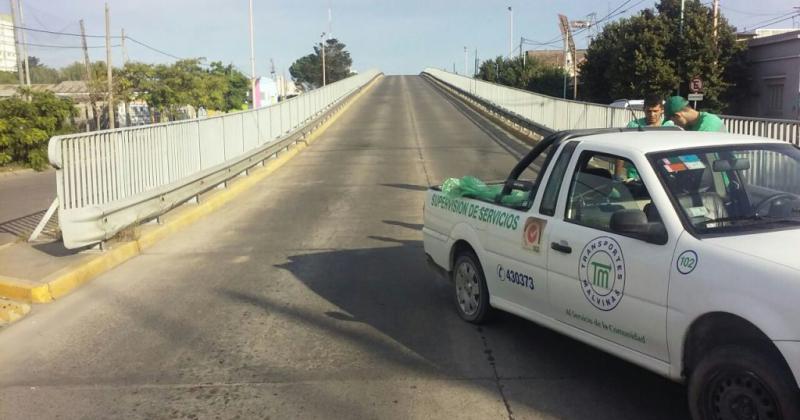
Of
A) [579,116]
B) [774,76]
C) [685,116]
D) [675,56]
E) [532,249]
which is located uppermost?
[675,56]

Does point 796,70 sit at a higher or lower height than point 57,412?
higher

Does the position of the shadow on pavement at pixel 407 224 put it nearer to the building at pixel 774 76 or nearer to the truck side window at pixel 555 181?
the truck side window at pixel 555 181

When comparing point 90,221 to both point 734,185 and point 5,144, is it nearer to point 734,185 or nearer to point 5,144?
point 734,185

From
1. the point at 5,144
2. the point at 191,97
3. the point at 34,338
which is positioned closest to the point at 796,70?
the point at 5,144

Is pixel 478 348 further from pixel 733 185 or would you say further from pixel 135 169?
Result: pixel 135 169

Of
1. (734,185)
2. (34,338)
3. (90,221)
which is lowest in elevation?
(34,338)

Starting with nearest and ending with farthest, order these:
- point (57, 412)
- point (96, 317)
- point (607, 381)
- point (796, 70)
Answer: point (57, 412), point (607, 381), point (96, 317), point (796, 70)

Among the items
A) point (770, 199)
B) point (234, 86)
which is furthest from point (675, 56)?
point (234, 86)

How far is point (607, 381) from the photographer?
15.3 ft

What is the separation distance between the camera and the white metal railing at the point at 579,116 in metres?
10.1

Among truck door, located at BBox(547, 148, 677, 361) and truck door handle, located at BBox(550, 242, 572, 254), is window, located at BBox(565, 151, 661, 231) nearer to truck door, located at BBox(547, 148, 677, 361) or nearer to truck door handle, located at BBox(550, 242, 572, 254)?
truck door, located at BBox(547, 148, 677, 361)

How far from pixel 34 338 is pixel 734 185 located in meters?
5.49

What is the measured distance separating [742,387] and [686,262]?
0.66 meters

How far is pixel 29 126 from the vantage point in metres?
22.4
